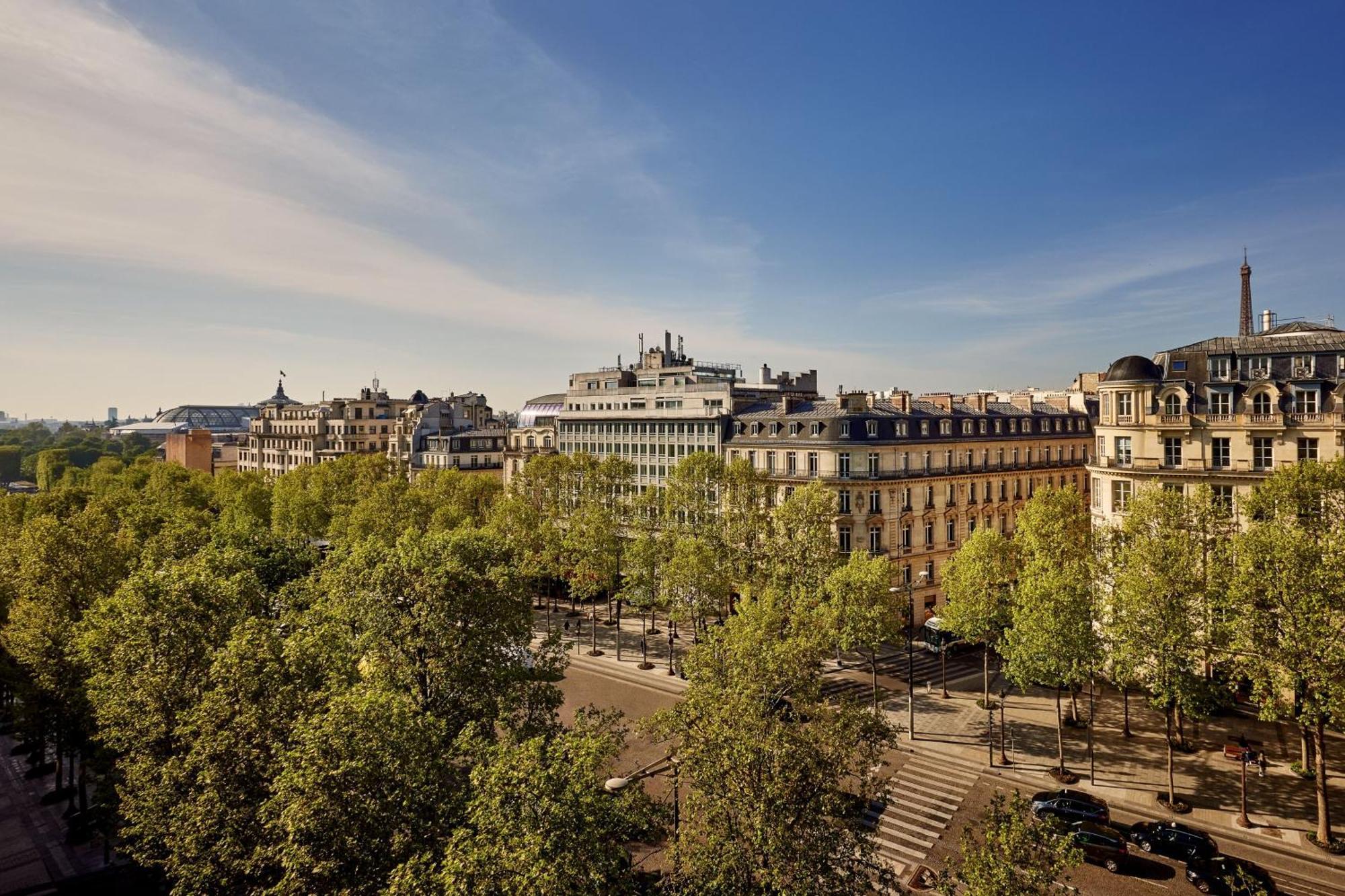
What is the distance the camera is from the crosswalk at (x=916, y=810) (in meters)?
31.8

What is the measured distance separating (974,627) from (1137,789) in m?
11.9

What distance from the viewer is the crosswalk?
104 feet

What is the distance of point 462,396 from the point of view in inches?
5635

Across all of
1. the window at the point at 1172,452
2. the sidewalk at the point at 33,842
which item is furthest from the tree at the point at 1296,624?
the sidewalk at the point at 33,842

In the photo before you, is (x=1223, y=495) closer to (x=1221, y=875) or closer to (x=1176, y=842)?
(x=1176, y=842)

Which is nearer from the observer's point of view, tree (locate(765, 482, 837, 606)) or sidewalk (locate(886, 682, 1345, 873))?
sidewalk (locate(886, 682, 1345, 873))

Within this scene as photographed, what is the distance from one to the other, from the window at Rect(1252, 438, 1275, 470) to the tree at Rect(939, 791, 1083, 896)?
40626mm

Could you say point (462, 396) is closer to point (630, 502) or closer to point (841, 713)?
point (630, 502)

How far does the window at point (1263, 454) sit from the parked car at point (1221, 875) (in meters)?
27.5

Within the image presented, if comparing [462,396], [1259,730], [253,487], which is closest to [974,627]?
[1259,730]

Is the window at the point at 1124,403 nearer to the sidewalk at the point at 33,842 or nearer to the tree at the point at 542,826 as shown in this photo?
the tree at the point at 542,826

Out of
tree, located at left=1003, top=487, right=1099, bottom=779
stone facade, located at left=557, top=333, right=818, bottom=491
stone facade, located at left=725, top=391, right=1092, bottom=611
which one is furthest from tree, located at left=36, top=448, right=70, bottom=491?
tree, located at left=1003, top=487, right=1099, bottom=779

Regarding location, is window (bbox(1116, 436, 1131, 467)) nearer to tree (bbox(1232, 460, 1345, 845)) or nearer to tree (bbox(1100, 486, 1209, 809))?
tree (bbox(1100, 486, 1209, 809))

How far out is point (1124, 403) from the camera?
5384cm
